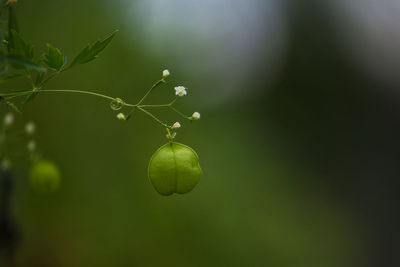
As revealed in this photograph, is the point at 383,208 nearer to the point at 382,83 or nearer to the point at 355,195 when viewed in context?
the point at 355,195

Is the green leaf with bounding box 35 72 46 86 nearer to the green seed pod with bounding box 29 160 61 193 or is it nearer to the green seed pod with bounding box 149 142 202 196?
the green seed pod with bounding box 149 142 202 196

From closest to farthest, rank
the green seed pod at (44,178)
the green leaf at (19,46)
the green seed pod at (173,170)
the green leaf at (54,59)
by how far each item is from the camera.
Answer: the green leaf at (19,46) → the green leaf at (54,59) → the green seed pod at (173,170) → the green seed pod at (44,178)

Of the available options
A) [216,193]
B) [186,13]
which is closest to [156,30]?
[186,13]

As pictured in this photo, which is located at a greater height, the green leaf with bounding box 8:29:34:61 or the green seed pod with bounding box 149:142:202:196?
the green leaf with bounding box 8:29:34:61

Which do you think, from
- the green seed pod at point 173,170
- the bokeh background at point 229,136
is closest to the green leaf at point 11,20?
the green seed pod at point 173,170

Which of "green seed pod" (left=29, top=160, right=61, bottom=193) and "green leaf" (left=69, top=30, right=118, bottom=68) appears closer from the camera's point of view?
"green leaf" (left=69, top=30, right=118, bottom=68)

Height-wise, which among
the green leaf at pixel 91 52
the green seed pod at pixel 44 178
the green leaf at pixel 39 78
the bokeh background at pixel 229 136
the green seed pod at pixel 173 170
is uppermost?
the bokeh background at pixel 229 136

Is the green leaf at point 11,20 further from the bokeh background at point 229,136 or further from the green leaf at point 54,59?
the bokeh background at point 229,136

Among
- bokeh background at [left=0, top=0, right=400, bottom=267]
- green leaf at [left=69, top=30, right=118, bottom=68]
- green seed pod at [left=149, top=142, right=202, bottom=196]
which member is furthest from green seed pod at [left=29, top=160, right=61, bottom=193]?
bokeh background at [left=0, top=0, right=400, bottom=267]
